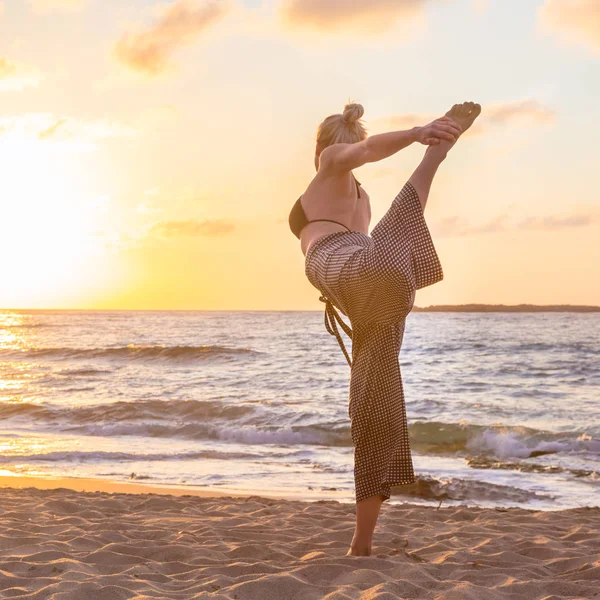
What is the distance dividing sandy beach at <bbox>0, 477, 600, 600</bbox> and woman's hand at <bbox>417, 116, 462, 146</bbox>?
6.30ft

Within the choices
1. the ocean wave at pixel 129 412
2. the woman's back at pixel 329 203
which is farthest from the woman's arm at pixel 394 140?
the ocean wave at pixel 129 412

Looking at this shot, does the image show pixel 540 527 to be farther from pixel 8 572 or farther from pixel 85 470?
pixel 85 470

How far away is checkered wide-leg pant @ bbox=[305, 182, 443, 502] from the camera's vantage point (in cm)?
309

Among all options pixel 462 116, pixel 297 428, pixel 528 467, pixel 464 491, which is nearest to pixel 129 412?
pixel 297 428

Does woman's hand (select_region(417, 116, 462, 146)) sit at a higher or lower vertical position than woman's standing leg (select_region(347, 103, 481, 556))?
higher

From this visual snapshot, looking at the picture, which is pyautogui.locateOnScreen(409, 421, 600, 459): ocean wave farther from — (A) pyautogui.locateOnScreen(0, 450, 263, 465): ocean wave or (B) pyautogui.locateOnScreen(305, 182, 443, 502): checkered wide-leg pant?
(B) pyautogui.locateOnScreen(305, 182, 443, 502): checkered wide-leg pant

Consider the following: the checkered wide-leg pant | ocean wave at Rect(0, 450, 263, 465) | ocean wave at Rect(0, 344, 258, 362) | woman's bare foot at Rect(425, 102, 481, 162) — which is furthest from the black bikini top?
ocean wave at Rect(0, 344, 258, 362)

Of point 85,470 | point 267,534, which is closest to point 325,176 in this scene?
point 267,534

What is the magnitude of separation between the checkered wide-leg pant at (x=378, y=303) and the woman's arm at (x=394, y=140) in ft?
0.89

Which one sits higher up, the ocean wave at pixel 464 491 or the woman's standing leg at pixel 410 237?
the woman's standing leg at pixel 410 237

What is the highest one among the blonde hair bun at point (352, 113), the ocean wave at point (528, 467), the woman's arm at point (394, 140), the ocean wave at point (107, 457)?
the blonde hair bun at point (352, 113)

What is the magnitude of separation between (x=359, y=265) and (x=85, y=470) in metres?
6.33

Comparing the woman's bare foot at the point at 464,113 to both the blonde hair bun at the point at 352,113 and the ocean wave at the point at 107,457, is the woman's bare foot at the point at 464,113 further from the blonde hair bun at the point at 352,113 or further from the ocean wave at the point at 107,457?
the ocean wave at the point at 107,457

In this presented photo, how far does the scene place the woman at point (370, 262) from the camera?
10.1 feet
